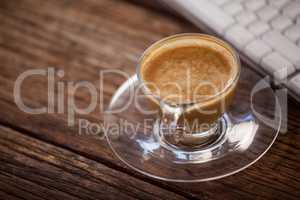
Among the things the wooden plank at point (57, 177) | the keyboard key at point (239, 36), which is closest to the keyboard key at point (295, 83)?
the keyboard key at point (239, 36)

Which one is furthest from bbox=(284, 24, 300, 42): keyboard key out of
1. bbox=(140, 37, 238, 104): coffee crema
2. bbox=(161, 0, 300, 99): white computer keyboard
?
bbox=(140, 37, 238, 104): coffee crema

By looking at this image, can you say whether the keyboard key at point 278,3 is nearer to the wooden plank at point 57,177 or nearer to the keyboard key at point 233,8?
the keyboard key at point 233,8

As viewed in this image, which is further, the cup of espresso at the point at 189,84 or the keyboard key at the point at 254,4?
the keyboard key at the point at 254,4

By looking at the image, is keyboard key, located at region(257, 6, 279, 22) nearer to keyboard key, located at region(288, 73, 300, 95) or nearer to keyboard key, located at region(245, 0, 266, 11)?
keyboard key, located at region(245, 0, 266, 11)

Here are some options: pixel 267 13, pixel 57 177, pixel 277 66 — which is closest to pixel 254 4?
pixel 267 13

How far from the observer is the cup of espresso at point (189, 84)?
0.77 meters

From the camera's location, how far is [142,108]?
2.93 feet

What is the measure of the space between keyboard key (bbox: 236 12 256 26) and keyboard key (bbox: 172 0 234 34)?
1 centimetres

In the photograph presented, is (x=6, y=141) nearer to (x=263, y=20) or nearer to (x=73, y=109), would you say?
(x=73, y=109)

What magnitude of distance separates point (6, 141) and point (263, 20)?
456 millimetres

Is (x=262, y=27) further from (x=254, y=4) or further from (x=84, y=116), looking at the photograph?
(x=84, y=116)

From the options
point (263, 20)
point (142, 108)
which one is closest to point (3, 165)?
point (142, 108)

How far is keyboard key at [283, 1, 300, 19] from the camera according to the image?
86 centimetres

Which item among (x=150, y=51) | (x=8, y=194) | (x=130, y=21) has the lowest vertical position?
(x=8, y=194)
